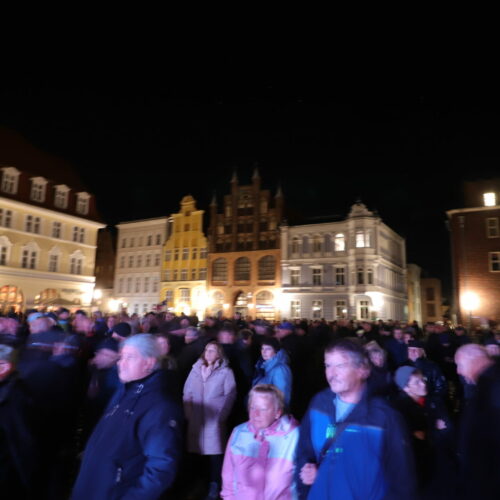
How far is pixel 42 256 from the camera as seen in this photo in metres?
32.9

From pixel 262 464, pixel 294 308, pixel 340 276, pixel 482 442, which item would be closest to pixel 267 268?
pixel 294 308

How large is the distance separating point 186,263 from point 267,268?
10.3 metres

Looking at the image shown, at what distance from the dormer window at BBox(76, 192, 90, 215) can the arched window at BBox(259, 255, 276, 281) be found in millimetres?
18522

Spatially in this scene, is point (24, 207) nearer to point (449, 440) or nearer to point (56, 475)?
point (56, 475)

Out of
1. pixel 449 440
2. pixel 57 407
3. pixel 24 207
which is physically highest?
pixel 24 207

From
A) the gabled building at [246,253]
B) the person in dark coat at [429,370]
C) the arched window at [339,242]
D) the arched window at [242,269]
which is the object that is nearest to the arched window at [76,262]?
the gabled building at [246,253]

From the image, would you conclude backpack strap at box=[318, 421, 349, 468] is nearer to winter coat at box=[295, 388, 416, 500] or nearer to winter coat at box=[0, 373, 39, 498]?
winter coat at box=[295, 388, 416, 500]

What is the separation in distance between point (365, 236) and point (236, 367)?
3443 centimetres

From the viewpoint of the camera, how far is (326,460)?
2.65 meters

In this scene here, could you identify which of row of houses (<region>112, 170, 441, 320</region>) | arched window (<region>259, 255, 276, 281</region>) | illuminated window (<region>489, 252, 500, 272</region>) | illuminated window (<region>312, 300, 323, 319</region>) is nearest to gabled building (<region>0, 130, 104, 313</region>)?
row of houses (<region>112, 170, 441, 320</region>)

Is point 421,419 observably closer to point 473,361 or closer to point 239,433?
point 473,361

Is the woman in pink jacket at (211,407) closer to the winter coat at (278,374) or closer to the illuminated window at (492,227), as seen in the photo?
the winter coat at (278,374)

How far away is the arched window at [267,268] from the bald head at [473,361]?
125 ft

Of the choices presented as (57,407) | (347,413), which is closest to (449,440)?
(347,413)
